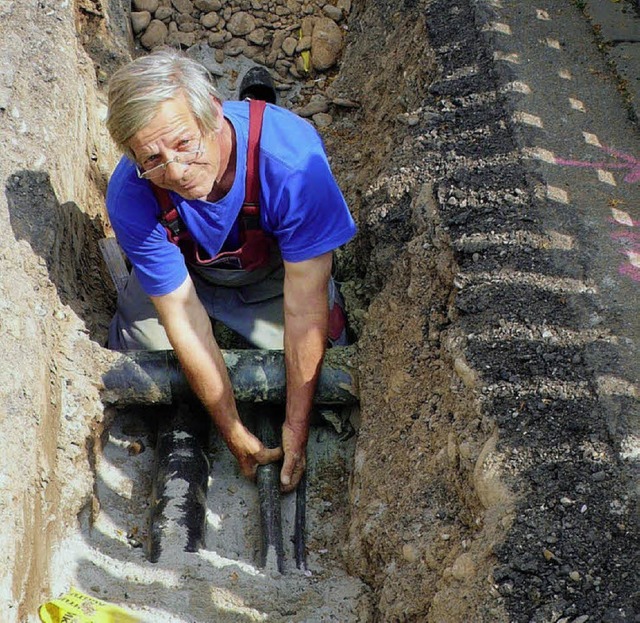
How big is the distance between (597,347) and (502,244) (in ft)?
2.03

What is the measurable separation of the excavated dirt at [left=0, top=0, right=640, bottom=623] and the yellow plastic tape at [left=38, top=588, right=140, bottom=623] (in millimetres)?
86

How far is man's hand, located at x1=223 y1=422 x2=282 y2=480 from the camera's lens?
3.36m

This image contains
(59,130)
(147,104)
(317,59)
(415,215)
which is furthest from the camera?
(317,59)

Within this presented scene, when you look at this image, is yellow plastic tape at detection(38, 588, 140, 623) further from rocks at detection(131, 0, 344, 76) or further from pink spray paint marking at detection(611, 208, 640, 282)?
rocks at detection(131, 0, 344, 76)

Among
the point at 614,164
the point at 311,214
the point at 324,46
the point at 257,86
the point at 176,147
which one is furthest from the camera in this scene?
the point at 324,46

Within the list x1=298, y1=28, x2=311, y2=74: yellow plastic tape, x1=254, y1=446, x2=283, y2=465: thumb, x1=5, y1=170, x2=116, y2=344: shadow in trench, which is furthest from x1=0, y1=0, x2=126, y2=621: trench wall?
x1=298, y1=28, x2=311, y2=74: yellow plastic tape

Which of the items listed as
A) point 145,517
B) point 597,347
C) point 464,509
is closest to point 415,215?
point 597,347

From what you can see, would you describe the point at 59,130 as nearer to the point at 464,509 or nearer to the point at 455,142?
the point at 455,142

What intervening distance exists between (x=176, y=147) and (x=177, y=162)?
5cm

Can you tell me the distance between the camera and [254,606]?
114 inches

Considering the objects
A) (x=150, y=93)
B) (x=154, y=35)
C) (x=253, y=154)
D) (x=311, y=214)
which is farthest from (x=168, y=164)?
(x=154, y=35)

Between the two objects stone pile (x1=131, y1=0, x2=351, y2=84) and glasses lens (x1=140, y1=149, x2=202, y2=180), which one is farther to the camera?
stone pile (x1=131, y1=0, x2=351, y2=84)

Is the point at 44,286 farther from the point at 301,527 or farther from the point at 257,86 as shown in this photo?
the point at 257,86

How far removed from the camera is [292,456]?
3.35m
